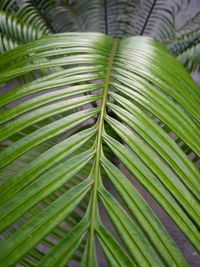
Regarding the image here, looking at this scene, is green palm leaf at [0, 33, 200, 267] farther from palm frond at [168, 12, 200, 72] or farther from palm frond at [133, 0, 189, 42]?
palm frond at [133, 0, 189, 42]

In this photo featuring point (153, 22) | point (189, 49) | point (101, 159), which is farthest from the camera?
point (153, 22)

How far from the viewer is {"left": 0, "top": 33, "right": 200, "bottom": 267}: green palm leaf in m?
0.29

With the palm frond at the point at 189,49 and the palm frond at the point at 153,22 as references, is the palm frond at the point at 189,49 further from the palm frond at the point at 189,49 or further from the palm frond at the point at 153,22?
the palm frond at the point at 153,22

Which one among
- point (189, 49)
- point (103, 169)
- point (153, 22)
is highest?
point (153, 22)

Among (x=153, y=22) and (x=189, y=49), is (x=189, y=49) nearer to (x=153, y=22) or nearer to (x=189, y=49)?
(x=189, y=49)

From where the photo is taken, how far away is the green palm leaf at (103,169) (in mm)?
287

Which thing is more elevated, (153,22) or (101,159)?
(153,22)

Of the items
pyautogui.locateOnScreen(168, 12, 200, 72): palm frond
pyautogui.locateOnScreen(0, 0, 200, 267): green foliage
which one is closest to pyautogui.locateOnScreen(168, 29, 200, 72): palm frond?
pyautogui.locateOnScreen(168, 12, 200, 72): palm frond

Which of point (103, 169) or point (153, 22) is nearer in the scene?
point (103, 169)

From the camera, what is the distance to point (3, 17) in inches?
40.8

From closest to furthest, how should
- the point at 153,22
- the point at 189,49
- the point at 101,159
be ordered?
the point at 101,159 < the point at 189,49 < the point at 153,22

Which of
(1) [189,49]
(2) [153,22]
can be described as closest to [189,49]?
(1) [189,49]

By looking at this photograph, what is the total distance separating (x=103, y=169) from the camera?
0.37 m

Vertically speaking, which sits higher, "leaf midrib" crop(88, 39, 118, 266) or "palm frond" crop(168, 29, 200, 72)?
"palm frond" crop(168, 29, 200, 72)
